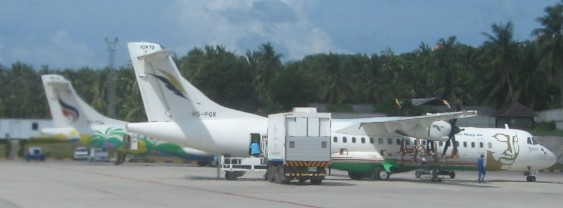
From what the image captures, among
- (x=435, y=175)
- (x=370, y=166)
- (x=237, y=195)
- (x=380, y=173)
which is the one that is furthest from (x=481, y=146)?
(x=237, y=195)

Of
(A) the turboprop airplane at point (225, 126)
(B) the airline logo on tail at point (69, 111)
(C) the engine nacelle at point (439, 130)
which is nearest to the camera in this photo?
(A) the turboprop airplane at point (225, 126)

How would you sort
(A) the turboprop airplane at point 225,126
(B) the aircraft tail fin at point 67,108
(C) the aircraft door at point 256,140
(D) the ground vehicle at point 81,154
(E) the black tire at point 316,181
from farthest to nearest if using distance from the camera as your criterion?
(D) the ground vehicle at point 81,154
(B) the aircraft tail fin at point 67,108
(C) the aircraft door at point 256,140
(A) the turboprop airplane at point 225,126
(E) the black tire at point 316,181

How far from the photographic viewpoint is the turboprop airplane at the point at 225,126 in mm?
33719

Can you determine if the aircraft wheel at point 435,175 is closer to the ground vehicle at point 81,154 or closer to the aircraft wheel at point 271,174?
the aircraft wheel at point 271,174

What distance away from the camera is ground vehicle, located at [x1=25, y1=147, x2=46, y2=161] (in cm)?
5141

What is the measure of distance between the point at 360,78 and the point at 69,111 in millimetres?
44314

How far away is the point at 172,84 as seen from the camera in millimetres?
33781

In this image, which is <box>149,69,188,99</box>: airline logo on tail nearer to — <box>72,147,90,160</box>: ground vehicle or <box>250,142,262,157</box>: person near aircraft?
<box>250,142,262,157</box>: person near aircraft

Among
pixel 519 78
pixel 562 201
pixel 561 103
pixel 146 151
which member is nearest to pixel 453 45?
pixel 519 78

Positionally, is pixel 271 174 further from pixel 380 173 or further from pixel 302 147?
pixel 380 173

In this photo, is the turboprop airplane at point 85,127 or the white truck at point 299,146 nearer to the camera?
the white truck at point 299,146

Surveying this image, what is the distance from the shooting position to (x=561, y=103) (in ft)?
266

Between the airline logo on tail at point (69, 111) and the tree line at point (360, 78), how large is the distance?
23.1 meters

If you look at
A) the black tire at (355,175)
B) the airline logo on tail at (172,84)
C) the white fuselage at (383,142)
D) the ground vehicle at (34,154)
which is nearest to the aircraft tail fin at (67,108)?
the ground vehicle at (34,154)
